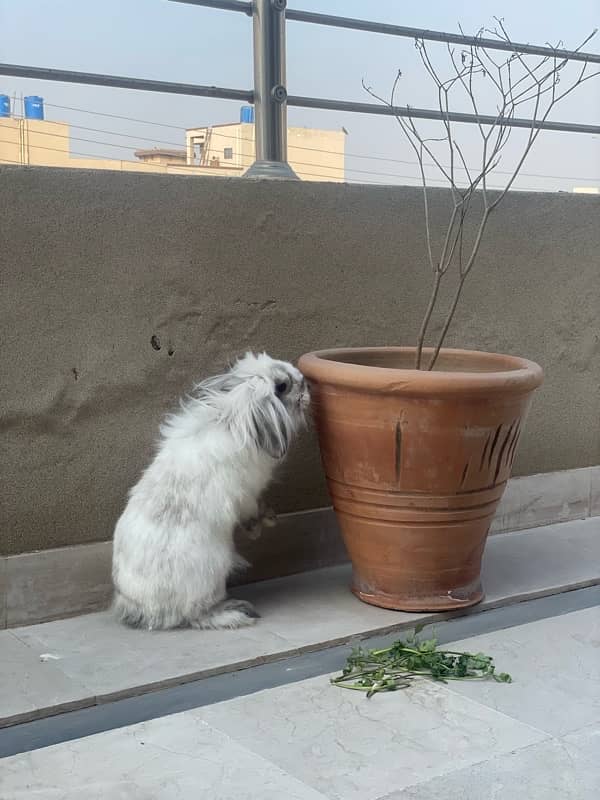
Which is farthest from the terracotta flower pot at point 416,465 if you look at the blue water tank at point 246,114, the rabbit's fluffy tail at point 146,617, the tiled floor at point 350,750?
the blue water tank at point 246,114

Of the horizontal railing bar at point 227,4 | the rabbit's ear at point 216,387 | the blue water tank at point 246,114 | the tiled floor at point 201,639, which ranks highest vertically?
the horizontal railing bar at point 227,4

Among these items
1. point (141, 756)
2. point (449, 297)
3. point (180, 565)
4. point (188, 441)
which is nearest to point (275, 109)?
point (449, 297)

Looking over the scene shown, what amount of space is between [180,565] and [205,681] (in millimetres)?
387

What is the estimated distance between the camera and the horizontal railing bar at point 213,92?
3473mm

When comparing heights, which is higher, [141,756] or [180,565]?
[180,565]

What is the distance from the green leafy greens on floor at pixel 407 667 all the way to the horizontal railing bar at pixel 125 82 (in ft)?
7.17

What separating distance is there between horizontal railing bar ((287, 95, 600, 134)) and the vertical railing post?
0.08 m

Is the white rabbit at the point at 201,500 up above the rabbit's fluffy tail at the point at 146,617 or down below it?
above

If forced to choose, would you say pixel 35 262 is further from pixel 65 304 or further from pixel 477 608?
pixel 477 608

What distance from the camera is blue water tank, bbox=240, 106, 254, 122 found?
3.98 meters

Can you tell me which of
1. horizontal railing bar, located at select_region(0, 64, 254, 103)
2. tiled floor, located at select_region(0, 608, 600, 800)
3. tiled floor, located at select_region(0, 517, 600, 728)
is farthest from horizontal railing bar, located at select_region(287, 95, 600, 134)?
tiled floor, located at select_region(0, 608, 600, 800)

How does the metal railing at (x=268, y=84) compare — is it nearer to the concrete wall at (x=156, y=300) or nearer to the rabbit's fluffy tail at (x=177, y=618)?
the concrete wall at (x=156, y=300)

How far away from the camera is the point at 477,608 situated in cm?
346

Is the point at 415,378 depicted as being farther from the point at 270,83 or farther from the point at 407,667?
the point at 270,83
